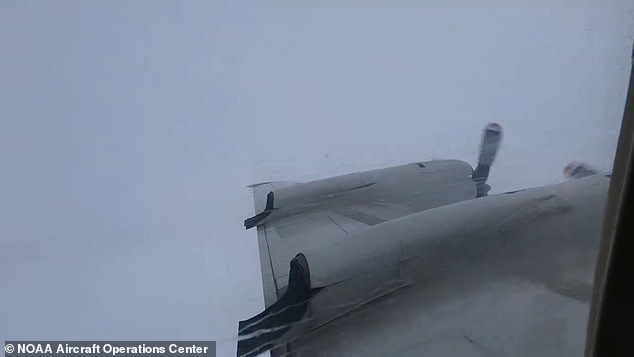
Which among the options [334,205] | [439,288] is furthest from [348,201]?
[439,288]

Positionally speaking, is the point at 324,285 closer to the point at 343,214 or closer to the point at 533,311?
the point at 343,214

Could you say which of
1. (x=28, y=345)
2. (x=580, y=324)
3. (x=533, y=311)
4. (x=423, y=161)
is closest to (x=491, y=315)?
(x=533, y=311)

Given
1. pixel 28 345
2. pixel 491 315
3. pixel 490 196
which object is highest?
pixel 490 196

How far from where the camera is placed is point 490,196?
4.26 feet

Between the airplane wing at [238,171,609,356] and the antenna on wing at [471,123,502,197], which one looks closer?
the airplane wing at [238,171,609,356]

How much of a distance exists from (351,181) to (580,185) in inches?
19.6

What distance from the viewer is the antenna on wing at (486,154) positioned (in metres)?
A: 1.31

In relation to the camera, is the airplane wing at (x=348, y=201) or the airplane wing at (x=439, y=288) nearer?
the airplane wing at (x=439, y=288)

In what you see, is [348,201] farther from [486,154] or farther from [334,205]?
[486,154]

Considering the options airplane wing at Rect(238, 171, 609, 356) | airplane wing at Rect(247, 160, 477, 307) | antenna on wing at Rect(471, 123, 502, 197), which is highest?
antenna on wing at Rect(471, 123, 502, 197)

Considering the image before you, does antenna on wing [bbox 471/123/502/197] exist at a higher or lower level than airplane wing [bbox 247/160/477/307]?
higher

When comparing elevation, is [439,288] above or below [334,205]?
below

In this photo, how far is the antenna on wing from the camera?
1306mm

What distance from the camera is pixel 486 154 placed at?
1.32 m
